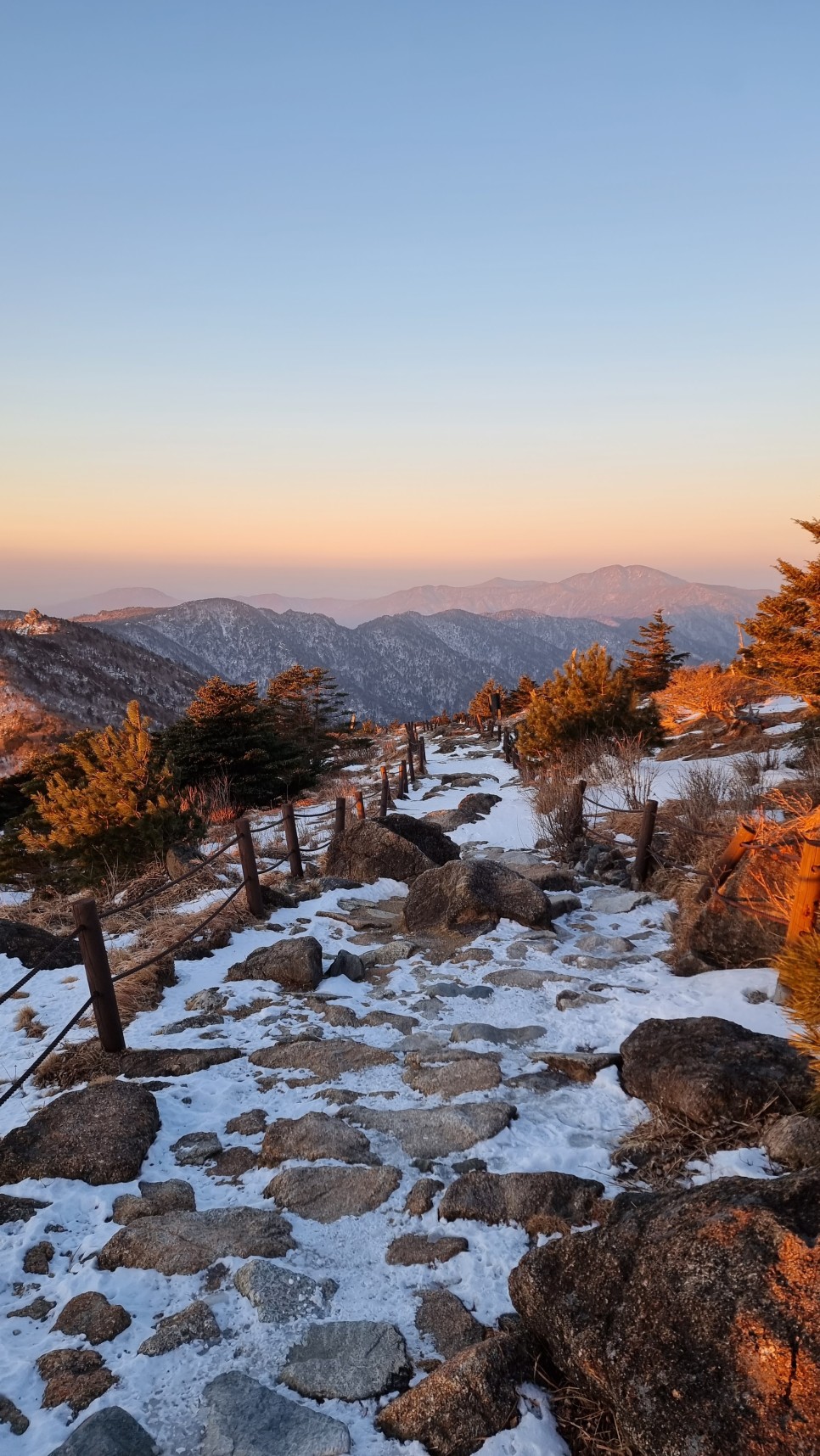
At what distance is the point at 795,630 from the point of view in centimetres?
2020

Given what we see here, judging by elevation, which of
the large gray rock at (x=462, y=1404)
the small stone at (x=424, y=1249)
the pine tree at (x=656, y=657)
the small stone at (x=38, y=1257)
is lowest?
the pine tree at (x=656, y=657)

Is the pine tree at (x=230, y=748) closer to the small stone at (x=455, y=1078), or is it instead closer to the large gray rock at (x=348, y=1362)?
the small stone at (x=455, y=1078)

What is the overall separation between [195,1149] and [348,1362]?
71.2 inches

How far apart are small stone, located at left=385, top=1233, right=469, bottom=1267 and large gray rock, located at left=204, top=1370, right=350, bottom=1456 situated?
31.9 inches

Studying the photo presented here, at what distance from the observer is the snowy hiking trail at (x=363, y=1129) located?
262 centimetres

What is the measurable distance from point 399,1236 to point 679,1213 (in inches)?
61.1

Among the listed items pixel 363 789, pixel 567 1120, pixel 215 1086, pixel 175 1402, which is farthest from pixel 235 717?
pixel 175 1402

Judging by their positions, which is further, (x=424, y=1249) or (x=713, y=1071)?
(x=713, y=1071)

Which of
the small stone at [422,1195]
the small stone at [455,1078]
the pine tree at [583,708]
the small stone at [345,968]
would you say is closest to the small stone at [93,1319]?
the small stone at [422,1195]

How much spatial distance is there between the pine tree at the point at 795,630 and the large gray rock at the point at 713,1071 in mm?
16823

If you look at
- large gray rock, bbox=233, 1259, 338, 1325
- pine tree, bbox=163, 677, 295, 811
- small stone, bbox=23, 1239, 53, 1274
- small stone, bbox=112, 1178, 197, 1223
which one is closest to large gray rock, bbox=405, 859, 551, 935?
small stone, bbox=112, 1178, 197, 1223

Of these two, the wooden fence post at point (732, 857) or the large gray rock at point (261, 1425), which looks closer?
the large gray rock at point (261, 1425)

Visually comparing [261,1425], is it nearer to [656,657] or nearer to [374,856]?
[374,856]

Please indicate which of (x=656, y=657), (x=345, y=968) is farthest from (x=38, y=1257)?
(x=656, y=657)
